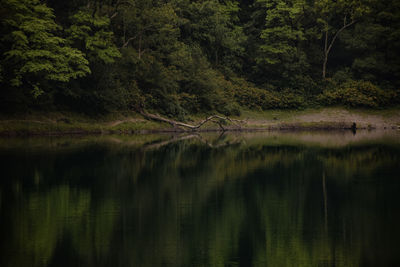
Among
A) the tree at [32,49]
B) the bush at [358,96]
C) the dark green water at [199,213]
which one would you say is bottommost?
the dark green water at [199,213]

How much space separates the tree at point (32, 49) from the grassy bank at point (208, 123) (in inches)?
99.7

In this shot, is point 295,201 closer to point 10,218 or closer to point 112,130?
point 10,218

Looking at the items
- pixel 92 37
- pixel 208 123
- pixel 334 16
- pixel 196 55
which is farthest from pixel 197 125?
pixel 334 16

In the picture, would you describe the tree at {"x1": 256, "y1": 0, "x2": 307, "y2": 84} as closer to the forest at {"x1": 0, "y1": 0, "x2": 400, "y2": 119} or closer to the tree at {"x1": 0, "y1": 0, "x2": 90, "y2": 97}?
the forest at {"x1": 0, "y1": 0, "x2": 400, "y2": 119}

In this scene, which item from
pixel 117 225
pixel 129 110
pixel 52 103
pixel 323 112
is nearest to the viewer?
pixel 117 225

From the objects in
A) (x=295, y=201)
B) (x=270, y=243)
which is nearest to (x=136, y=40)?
(x=295, y=201)

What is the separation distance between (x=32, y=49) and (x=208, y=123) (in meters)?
17.3

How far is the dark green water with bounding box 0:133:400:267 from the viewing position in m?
8.38

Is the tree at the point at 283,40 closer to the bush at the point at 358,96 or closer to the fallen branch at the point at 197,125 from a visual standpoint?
the bush at the point at 358,96

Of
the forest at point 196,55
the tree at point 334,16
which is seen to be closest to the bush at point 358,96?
the forest at point 196,55

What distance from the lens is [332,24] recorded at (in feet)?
202

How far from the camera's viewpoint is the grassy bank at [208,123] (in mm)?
39500

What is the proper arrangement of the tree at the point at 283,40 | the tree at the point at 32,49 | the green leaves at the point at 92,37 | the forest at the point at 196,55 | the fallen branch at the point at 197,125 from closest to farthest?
the tree at the point at 32,49, the forest at the point at 196,55, the green leaves at the point at 92,37, the fallen branch at the point at 197,125, the tree at the point at 283,40

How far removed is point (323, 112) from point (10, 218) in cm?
4577
